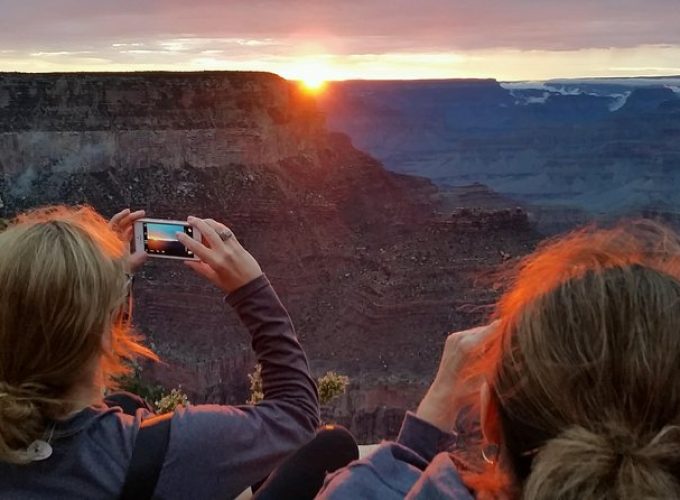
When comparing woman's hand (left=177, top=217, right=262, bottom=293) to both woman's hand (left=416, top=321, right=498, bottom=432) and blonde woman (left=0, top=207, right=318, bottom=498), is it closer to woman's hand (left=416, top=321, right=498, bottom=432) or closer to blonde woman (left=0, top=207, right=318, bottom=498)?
blonde woman (left=0, top=207, right=318, bottom=498)

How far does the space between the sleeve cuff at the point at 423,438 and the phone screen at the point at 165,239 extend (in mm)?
448

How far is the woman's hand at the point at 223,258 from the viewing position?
123 centimetres

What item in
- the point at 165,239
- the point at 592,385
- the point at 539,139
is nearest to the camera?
the point at 592,385

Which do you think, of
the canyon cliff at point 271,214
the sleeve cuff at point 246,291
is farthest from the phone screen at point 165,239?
the canyon cliff at point 271,214

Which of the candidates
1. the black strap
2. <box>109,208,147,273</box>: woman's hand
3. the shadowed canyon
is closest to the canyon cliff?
the shadowed canyon

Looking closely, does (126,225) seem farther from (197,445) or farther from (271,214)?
(271,214)

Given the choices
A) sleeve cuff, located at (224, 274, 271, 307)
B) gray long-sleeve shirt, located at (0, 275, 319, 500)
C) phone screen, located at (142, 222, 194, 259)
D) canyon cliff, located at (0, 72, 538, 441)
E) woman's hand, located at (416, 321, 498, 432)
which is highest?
phone screen, located at (142, 222, 194, 259)

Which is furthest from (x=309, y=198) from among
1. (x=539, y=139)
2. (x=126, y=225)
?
(x=126, y=225)

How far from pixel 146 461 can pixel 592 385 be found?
0.52 metres

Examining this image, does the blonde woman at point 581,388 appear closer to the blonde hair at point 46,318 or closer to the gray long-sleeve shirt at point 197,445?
the gray long-sleeve shirt at point 197,445

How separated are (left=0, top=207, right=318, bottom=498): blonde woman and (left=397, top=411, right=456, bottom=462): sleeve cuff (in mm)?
201

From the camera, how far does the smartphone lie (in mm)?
1321

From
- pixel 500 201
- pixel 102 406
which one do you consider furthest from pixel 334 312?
pixel 102 406

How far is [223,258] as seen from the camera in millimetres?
1226
